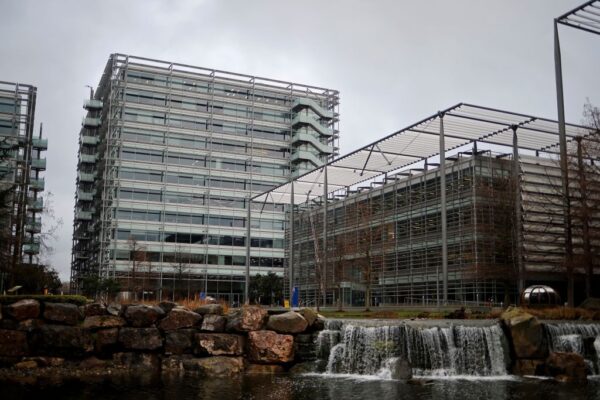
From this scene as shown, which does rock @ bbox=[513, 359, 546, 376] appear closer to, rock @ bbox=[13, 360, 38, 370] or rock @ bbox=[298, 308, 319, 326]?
rock @ bbox=[298, 308, 319, 326]

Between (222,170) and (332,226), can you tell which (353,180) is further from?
(222,170)

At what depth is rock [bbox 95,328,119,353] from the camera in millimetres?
25484

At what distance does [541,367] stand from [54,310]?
19266mm

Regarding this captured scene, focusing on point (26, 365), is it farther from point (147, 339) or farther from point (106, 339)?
point (147, 339)

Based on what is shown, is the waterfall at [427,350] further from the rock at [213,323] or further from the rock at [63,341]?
the rock at [63,341]

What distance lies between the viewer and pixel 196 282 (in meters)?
89.7

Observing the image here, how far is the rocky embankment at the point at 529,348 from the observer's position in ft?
76.1

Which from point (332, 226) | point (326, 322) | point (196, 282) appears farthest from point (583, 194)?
point (196, 282)

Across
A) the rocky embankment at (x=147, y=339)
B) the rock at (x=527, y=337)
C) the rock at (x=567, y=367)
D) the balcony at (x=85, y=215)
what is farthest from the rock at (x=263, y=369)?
the balcony at (x=85, y=215)

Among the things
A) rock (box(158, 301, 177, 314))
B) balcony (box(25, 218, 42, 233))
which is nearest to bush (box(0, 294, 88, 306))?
rock (box(158, 301, 177, 314))

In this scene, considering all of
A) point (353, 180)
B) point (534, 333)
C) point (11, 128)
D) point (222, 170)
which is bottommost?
point (534, 333)

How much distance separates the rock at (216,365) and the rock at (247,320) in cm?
129

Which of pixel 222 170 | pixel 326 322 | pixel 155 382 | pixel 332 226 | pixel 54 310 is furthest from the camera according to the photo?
pixel 222 170

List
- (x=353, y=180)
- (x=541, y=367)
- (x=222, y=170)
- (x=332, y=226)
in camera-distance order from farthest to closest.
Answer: (x=222, y=170) < (x=332, y=226) < (x=353, y=180) < (x=541, y=367)
